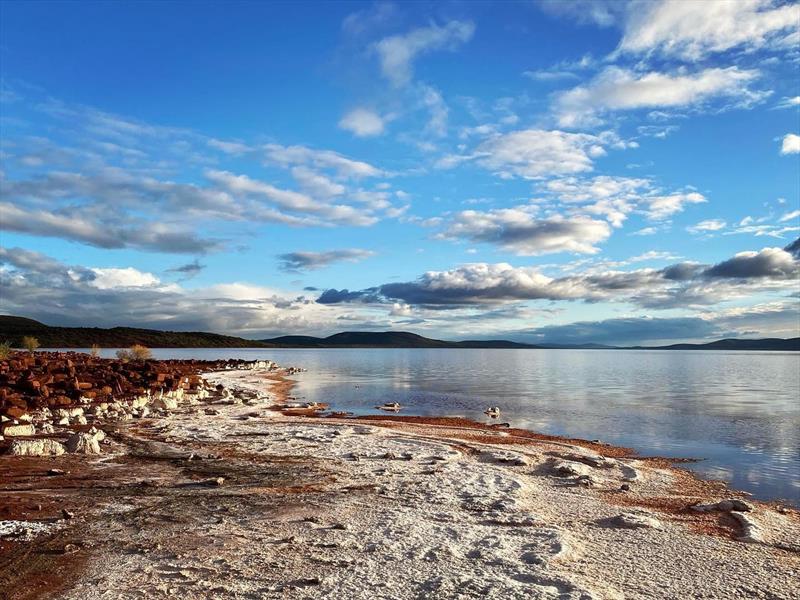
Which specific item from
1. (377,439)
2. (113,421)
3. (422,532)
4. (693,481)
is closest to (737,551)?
(422,532)

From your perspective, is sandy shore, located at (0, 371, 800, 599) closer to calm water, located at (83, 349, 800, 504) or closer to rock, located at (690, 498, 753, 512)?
rock, located at (690, 498, 753, 512)

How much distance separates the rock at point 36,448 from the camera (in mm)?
15375

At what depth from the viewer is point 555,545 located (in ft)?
30.8

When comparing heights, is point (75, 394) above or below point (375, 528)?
above

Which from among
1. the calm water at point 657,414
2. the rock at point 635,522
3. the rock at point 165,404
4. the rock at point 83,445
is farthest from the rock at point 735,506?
the rock at point 165,404

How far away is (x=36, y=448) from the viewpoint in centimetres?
1556

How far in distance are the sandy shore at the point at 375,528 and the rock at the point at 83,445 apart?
1.41 feet

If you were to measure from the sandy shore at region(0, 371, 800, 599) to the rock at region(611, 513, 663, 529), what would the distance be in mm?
36

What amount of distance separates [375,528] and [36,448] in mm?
10904

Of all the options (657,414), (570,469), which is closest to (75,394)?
(570,469)

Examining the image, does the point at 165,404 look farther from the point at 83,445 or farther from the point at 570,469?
the point at 570,469

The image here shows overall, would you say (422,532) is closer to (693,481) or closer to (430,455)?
(430,455)

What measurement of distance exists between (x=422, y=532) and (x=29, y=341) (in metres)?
73.7

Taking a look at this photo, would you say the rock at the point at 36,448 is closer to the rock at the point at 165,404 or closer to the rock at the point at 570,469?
the rock at the point at 165,404
